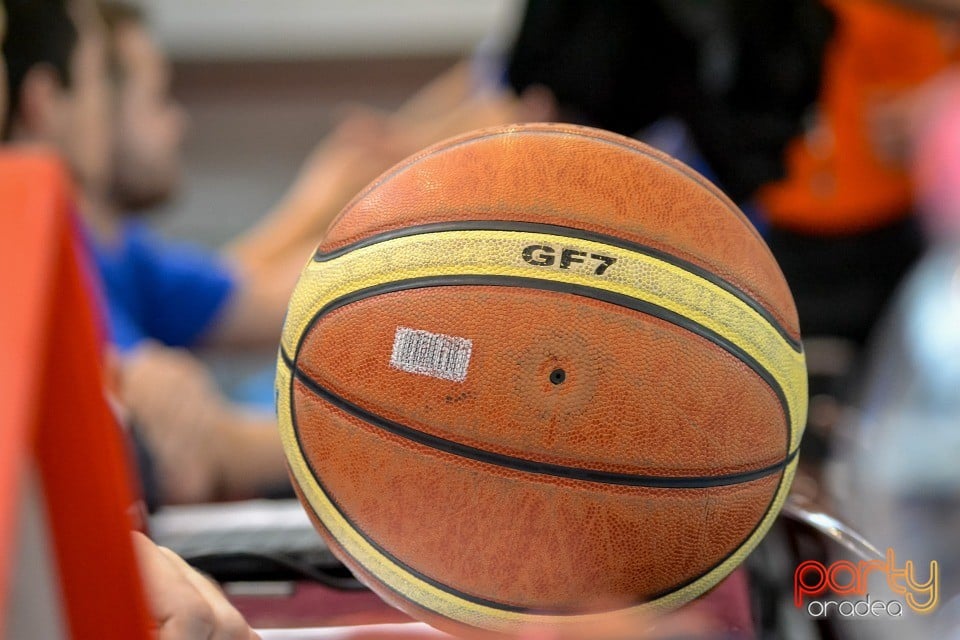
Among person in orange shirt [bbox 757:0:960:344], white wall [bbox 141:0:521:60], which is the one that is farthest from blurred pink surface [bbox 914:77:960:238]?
white wall [bbox 141:0:521:60]

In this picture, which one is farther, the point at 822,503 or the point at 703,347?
the point at 822,503

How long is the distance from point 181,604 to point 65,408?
15cm

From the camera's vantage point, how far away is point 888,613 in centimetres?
73

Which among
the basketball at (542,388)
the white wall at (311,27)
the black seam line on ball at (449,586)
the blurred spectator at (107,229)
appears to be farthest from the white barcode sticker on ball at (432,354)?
the white wall at (311,27)

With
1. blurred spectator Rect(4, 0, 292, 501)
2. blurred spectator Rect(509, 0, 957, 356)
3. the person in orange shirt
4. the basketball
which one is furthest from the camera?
the person in orange shirt

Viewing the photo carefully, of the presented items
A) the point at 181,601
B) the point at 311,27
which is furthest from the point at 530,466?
the point at 311,27

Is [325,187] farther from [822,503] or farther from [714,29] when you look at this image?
[822,503]

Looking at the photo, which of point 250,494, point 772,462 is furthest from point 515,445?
point 250,494

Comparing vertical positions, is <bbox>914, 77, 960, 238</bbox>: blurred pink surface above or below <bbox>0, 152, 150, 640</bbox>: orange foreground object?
below

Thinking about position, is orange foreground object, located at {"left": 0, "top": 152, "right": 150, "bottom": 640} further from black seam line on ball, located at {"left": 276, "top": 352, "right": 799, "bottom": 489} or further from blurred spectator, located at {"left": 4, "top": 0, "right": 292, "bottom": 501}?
blurred spectator, located at {"left": 4, "top": 0, "right": 292, "bottom": 501}

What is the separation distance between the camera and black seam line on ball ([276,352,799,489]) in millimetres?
591

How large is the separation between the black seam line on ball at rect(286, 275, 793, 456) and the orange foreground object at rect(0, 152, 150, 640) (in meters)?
0.16

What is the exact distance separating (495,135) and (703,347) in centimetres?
19

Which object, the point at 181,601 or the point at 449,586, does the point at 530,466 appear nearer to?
the point at 449,586
